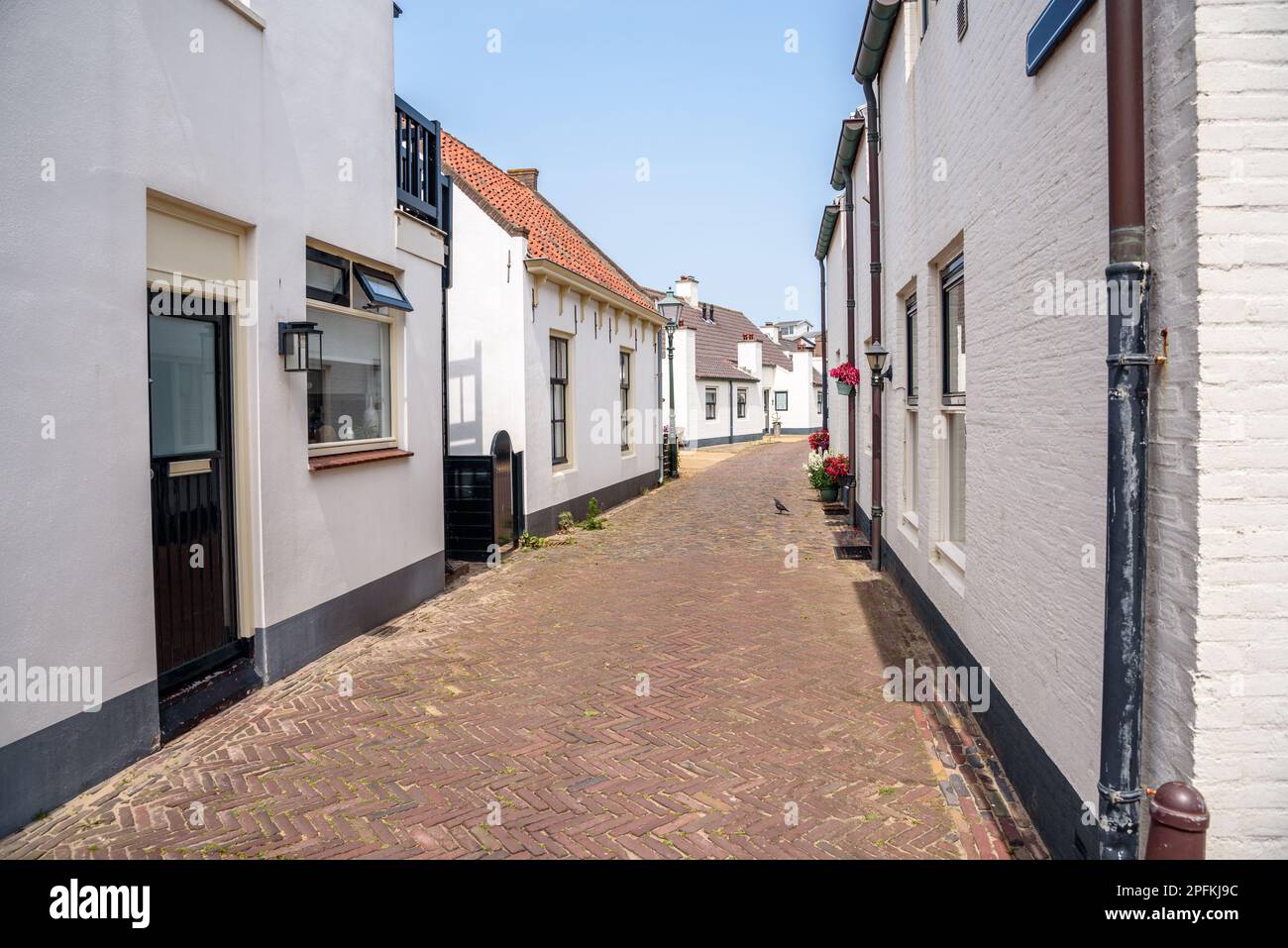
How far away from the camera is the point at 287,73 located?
5879mm

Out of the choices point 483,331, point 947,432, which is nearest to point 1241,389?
point 947,432

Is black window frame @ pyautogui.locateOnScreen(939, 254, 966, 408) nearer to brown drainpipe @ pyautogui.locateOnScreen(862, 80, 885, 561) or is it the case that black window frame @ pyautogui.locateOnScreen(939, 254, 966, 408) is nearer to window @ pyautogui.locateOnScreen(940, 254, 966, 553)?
window @ pyautogui.locateOnScreen(940, 254, 966, 553)

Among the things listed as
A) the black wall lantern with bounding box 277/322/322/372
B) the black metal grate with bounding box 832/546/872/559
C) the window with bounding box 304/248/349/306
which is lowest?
the black metal grate with bounding box 832/546/872/559

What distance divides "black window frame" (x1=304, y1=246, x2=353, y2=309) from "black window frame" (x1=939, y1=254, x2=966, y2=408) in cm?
453

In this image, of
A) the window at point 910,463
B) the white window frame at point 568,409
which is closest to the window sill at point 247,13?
the window at point 910,463

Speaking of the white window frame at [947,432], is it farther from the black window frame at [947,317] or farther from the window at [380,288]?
the window at [380,288]

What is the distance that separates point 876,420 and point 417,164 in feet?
18.2

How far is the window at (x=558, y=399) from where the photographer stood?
12.8m

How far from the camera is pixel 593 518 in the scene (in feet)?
44.9

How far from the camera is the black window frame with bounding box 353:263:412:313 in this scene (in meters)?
7.00

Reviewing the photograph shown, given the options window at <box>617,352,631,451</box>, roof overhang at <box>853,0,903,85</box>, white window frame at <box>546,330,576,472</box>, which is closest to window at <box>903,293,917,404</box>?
roof overhang at <box>853,0,903,85</box>

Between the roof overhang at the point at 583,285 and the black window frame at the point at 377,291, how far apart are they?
3968 millimetres

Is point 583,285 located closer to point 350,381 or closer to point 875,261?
point 875,261
